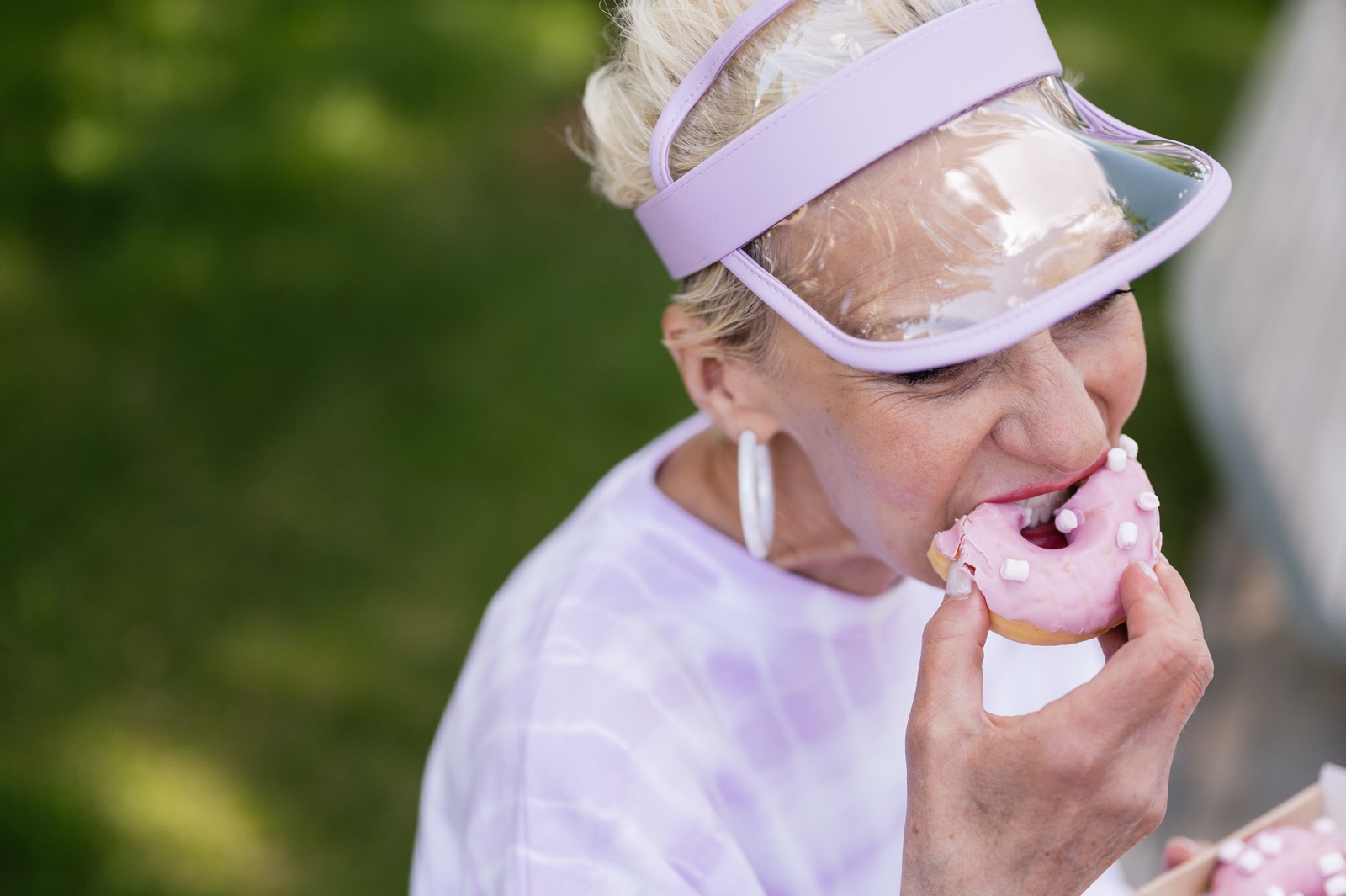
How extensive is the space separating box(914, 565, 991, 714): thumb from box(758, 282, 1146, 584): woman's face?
0.14 metres

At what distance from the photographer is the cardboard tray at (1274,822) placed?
1855 mm

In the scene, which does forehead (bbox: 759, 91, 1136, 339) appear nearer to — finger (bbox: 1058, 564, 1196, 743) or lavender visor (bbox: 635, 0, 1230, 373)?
lavender visor (bbox: 635, 0, 1230, 373)

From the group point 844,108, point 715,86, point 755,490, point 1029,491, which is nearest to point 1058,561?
point 1029,491

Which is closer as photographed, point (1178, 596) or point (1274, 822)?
point (1178, 596)

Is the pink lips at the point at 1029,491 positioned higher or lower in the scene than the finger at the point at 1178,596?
higher

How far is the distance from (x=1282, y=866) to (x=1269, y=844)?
0.03 m

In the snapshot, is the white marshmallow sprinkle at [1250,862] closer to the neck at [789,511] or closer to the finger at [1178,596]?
the finger at [1178,596]

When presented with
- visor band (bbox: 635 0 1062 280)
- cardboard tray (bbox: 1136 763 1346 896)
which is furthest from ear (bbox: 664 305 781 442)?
cardboard tray (bbox: 1136 763 1346 896)

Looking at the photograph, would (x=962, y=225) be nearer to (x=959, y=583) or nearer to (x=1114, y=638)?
(x=959, y=583)

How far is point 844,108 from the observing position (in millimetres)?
1671

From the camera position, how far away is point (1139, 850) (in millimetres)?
3553

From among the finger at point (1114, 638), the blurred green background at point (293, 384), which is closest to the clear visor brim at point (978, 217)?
the finger at point (1114, 638)

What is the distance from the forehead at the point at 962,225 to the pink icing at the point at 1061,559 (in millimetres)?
323

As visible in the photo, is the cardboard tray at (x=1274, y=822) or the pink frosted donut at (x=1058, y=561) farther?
the cardboard tray at (x=1274, y=822)
